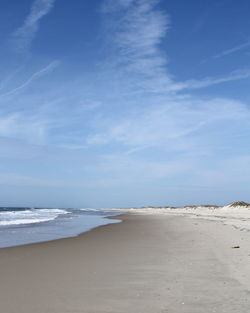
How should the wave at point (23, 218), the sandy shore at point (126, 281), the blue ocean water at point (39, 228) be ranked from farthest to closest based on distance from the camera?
1. the wave at point (23, 218)
2. the blue ocean water at point (39, 228)
3. the sandy shore at point (126, 281)

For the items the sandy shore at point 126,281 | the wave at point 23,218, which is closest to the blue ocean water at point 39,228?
the wave at point 23,218

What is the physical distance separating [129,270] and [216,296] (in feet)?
11.2

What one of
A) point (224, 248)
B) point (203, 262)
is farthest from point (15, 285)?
point (224, 248)

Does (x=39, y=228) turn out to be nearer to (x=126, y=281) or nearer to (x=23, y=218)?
(x=126, y=281)

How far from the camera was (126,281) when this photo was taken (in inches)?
326

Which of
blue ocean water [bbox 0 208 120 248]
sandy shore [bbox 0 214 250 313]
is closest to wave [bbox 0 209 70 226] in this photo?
blue ocean water [bbox 0 208 120 248]

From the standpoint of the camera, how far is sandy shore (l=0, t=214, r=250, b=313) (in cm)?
630

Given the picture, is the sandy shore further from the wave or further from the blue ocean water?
the wave

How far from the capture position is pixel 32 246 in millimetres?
15258

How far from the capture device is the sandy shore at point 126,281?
6301 millimetres

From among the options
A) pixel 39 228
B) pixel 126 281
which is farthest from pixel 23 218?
pixel 126 281

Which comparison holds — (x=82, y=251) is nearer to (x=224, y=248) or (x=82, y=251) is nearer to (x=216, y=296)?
(x=224, y=248)

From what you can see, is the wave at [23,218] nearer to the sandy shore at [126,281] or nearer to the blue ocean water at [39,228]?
the blue ocean water at [39,228]

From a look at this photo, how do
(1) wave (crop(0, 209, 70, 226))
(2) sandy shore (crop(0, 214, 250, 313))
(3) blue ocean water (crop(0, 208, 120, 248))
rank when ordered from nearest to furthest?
(2) sandy shore (crop(0, 214, 250, 313)) → (3) blue ocean water (crop(0, 208, 120, 248)) → (1) wave (crop(0, 209, 70, 226))
